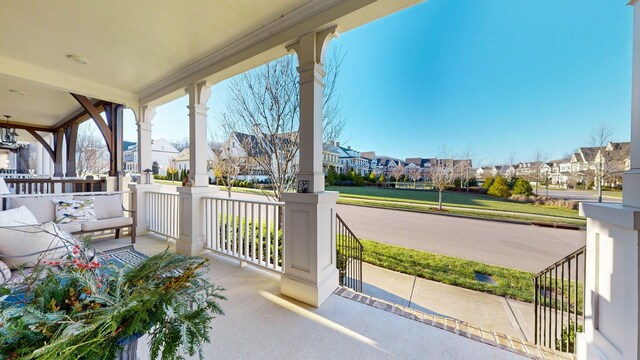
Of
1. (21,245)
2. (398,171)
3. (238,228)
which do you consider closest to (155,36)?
(21,245)

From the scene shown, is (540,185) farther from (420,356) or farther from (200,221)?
(200,221)

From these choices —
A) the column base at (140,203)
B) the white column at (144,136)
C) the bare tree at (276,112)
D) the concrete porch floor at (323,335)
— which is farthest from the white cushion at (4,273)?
the bare tree at (276,112)

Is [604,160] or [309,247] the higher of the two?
[604,160]

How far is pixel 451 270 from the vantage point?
4.37 m

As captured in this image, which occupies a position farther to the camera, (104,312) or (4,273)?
(4,273)

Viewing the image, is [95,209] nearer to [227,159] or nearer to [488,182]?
[227,159]

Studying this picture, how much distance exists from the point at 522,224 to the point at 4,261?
29.4 feet

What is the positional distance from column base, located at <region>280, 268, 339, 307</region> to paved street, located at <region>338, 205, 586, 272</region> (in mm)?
4113

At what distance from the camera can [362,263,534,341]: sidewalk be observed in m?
2.87

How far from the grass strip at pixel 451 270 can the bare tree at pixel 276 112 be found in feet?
8.44

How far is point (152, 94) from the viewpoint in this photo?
4.28 metres

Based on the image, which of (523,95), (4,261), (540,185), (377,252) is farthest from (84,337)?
(523,95)

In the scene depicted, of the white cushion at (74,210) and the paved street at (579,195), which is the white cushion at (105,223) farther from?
the paved street at (579,195)

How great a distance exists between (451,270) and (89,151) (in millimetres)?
15370
